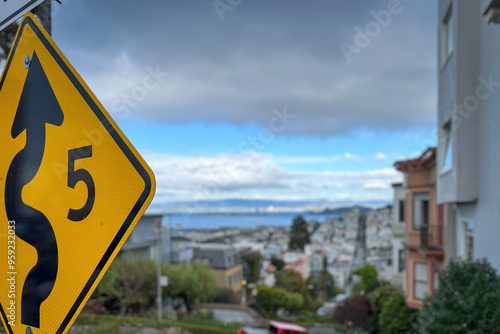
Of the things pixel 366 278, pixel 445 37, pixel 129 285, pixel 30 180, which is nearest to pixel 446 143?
pixel 445 37

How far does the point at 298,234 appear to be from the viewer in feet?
315

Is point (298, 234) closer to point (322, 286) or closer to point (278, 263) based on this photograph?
point (278, 263)

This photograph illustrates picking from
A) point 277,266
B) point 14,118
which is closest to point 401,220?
point 14,118

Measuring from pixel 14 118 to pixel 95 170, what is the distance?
496 millimetres

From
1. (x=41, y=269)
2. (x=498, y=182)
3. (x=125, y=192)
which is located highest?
(x=498, y=182)

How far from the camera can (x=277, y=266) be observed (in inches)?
2773

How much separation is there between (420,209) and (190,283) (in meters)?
20.3

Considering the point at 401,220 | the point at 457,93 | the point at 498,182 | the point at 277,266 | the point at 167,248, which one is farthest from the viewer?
the point at 277,266

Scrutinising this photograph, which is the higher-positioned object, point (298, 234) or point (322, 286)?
point (298, 234)

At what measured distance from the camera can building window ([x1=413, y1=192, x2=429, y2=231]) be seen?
1598cm

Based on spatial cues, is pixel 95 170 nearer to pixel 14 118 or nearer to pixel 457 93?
pixel 14 118

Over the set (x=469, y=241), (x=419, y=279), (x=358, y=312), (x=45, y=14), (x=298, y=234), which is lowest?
(x=358, y=312)

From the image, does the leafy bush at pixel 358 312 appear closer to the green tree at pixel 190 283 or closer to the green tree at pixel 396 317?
the green tree at pixel 396 317

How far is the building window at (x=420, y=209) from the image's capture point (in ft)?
52.4
